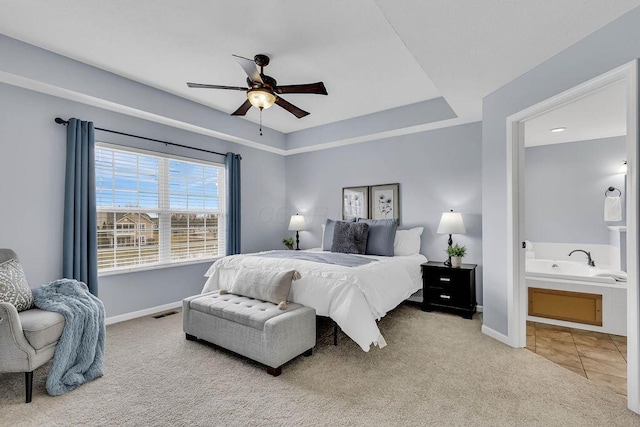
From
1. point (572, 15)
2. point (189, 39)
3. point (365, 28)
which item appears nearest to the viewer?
point (572, 15)

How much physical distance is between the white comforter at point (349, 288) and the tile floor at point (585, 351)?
139 centimetres

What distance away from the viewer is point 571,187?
4598mm

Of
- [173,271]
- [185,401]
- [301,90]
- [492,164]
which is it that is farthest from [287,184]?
[185,401]

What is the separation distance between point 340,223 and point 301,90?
6.99 ft

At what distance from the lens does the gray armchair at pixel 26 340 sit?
199 cm

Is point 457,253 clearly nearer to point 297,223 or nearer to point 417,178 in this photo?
point 417,178

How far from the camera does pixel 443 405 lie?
6.56 feet

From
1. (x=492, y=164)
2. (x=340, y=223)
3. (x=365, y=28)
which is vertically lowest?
(x=340, y=223)

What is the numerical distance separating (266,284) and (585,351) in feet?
9.84

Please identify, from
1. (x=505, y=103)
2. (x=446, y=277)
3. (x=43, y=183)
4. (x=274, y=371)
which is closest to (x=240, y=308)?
(x=274, y=371)

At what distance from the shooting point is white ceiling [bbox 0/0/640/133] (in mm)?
2008

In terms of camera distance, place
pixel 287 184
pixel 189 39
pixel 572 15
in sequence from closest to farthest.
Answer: pixel 572 15, pixel 189 39, pixel 287 184

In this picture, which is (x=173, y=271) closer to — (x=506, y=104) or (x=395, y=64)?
(x=395, y=64)

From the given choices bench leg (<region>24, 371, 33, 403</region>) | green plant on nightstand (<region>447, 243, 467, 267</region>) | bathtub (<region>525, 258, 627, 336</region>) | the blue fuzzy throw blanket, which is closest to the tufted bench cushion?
the blue fuzzy throw blanket
